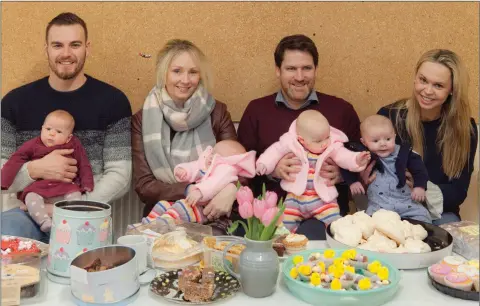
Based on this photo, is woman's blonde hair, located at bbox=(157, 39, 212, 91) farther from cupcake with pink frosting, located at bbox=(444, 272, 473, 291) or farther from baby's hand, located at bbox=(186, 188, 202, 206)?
cupcake with pink frosting, located at bbox=(444, 272, 473, 291)

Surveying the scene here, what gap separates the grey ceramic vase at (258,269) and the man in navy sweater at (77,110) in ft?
3.77

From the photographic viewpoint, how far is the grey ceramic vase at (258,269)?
1.36 m

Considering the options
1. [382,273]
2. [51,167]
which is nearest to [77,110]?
[51,167]

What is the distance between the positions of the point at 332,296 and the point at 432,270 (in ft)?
1.01

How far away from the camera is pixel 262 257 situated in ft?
4.50

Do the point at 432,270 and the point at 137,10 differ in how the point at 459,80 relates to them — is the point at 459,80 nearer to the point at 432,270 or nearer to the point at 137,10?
the point at 432,270

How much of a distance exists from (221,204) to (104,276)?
3.07 feet

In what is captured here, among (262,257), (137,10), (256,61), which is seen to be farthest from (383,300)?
(137,10)

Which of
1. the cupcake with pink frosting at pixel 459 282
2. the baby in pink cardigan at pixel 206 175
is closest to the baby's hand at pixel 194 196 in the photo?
the baby in pink cardigan at pixel 206 175

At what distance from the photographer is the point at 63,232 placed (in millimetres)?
1418

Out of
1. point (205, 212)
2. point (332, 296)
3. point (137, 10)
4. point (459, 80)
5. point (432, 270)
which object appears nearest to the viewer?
point (332, 296)

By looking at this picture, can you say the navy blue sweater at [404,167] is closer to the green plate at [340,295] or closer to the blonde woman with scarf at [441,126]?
the blonde woman with scarf at [441,126]

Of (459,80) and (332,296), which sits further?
(459,80)

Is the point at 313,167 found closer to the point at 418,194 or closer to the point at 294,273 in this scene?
the point at 418,194
